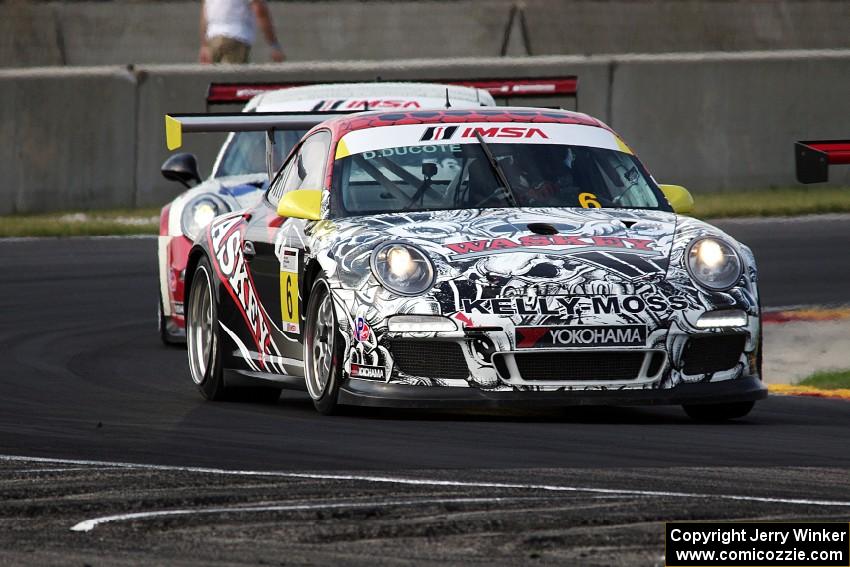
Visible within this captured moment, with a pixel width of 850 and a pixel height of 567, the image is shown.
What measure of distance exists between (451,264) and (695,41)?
20.0 m

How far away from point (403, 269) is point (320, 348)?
0.69 m

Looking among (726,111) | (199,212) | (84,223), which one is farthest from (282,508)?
(726,111)

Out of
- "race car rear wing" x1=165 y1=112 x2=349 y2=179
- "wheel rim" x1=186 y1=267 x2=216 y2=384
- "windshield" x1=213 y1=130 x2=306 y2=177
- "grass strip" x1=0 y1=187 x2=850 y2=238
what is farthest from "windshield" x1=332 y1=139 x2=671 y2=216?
"grass strip" x1=0 y1=187 x2=850 y2=238

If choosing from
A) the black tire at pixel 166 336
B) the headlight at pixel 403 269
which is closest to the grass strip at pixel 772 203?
the black tire at pixel 166 336

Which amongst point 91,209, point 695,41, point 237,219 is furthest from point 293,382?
point 695,41

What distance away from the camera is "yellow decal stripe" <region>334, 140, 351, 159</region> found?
983cm

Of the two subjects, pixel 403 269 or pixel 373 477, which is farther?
pixel 403 269

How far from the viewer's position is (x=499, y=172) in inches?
380

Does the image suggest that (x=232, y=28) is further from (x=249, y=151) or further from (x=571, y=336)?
(x=571, y=336)

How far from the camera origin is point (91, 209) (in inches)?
783

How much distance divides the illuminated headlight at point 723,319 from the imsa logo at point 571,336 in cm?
34

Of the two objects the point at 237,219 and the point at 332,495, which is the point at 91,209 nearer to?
the point at 237,219

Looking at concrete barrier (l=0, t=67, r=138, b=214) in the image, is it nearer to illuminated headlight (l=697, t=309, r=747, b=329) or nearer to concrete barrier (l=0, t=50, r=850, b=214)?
concrete barrier (l=0, t=50, r=850, b=214)

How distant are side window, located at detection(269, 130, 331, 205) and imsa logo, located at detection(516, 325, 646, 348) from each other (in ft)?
5.43
